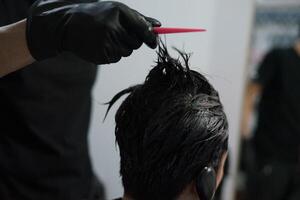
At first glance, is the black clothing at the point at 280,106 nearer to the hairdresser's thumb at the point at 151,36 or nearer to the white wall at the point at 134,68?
the white wall at the point at 134,68

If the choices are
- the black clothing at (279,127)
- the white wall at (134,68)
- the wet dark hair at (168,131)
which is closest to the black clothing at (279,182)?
the black clothing at (279,127)

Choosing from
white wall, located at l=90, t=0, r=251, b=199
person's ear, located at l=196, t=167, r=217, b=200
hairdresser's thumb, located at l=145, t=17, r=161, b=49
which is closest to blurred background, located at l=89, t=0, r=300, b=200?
white wall, located at l=90, t=0, r=251, b=199

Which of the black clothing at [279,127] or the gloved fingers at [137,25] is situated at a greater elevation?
the gloved fingers at [137,25]

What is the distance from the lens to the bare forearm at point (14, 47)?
25.5 inches

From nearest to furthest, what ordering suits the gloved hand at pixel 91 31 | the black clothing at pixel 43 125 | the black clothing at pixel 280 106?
the gloved hand at pixel 91 31 → the black clothing at pixel 43 125 → the black clothing at pixel 280 106

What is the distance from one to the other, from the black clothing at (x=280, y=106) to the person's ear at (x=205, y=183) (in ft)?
5.97

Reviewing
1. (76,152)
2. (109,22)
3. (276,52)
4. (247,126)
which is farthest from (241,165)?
(109,22)

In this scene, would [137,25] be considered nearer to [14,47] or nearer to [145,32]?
[145,32]

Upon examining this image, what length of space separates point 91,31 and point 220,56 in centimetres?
136

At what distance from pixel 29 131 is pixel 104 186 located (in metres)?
0.36

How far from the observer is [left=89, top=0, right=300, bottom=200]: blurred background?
0.96 metres

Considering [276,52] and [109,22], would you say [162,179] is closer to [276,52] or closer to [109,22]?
[109,22]

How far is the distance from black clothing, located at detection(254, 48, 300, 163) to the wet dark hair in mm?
1776

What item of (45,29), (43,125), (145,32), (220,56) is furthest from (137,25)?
(220,56)
